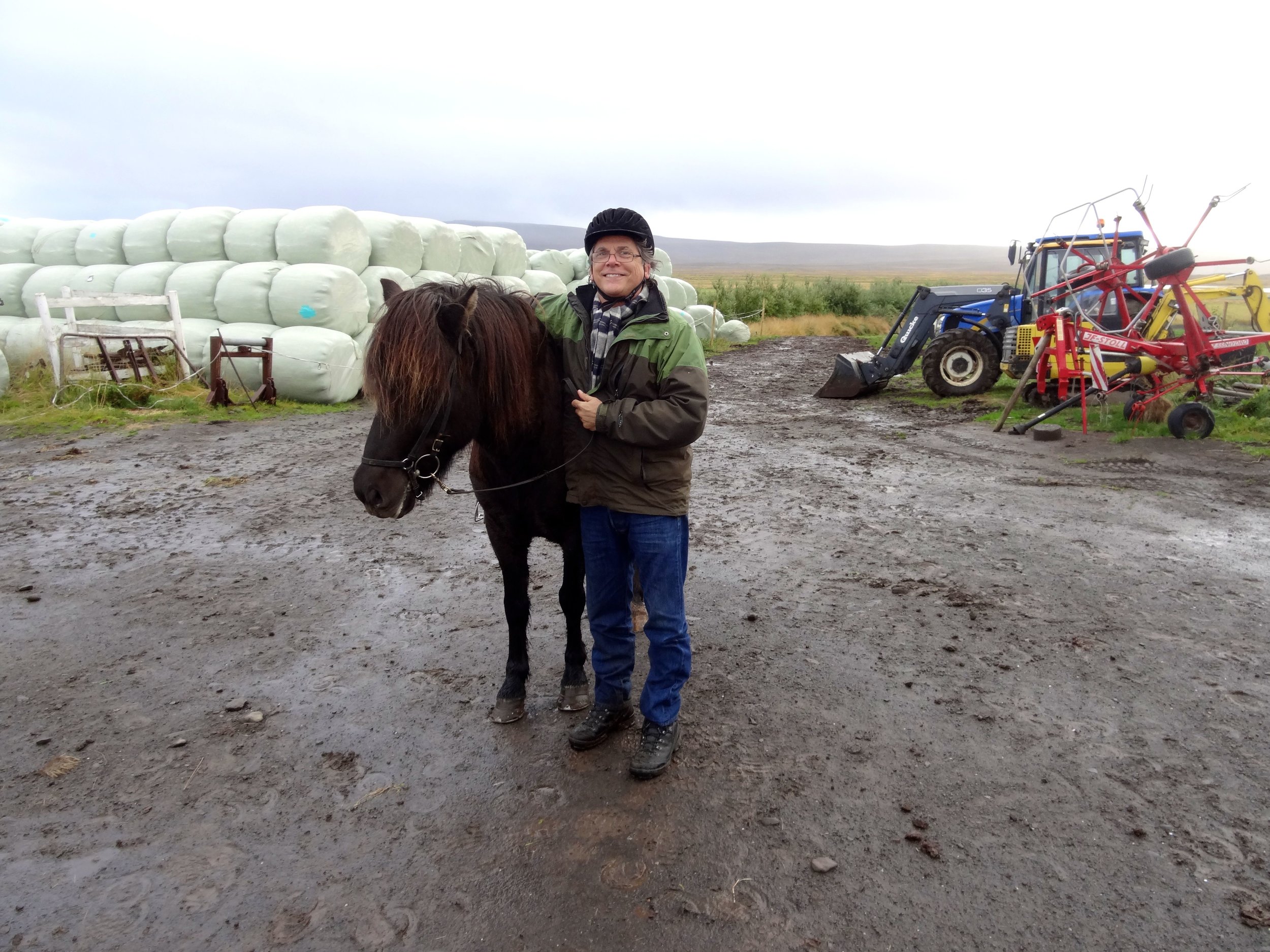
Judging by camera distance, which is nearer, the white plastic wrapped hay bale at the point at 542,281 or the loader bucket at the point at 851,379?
the loader bucket at the point at 851,379

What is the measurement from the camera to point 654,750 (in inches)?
97.6

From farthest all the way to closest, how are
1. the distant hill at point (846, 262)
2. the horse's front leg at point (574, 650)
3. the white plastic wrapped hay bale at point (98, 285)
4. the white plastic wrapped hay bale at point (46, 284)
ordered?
the distant hill at point (846, 262), the white plastic wrapped hay bale at point (46, 284), the white plastic wrapped hay bale at point (98, 285), the horse's front leg at point (574, 650)

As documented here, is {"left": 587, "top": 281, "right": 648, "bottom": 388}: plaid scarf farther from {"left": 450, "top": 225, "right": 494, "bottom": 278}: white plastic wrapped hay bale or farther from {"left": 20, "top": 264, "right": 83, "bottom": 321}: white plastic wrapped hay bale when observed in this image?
{"left": 20, "top": 264, "right": 83, "bottom": 321}: white plastic wrapped hay bale

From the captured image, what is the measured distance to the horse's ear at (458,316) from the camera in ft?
7.04

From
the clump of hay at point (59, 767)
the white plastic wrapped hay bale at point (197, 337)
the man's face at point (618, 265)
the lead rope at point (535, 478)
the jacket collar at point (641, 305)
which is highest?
the man's face at point (618, 265)

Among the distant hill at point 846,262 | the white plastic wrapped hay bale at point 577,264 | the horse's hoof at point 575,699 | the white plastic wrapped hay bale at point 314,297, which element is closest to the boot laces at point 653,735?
the horse's hoof at point 575,699

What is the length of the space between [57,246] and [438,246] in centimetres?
588

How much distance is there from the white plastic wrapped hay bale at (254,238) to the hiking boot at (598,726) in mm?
10002

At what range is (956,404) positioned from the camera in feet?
34.4

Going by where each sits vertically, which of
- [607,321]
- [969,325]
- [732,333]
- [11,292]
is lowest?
[732,333]

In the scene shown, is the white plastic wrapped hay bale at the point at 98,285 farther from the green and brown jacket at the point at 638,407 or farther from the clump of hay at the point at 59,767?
the green and brown jacket at the point at 638,407

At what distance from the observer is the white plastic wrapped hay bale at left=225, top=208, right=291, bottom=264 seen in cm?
1041

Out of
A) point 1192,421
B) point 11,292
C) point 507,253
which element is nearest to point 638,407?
point 1192,421

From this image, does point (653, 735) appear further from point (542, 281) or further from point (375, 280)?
point (542, 281)
